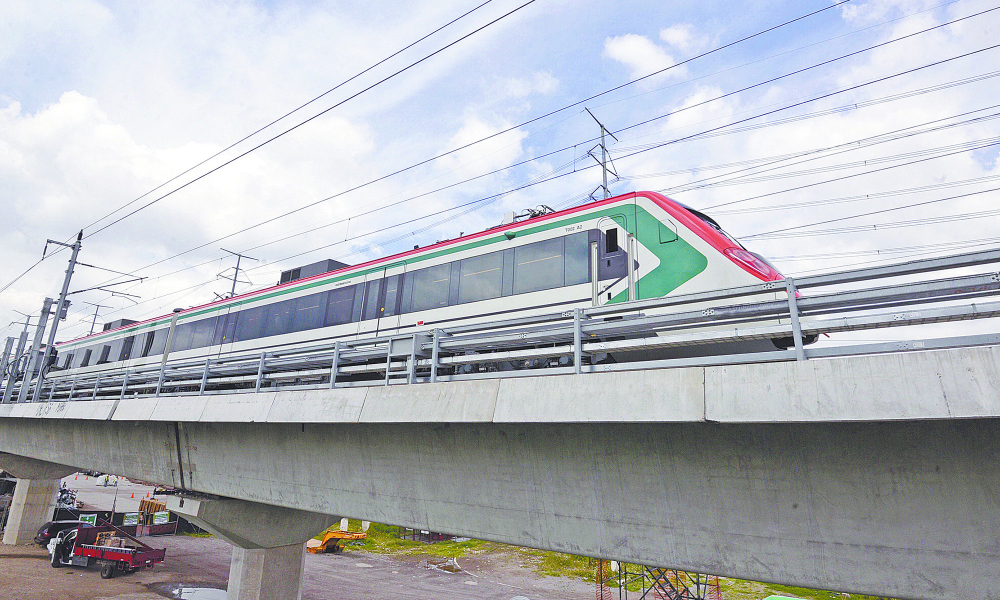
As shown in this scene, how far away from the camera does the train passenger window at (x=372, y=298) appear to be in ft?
43.5

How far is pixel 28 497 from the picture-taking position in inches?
1147

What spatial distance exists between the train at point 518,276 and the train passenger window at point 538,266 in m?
0.02

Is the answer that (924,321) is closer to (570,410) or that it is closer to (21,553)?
(570,410)

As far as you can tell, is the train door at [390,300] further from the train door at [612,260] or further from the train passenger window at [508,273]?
the train door at [612,260]

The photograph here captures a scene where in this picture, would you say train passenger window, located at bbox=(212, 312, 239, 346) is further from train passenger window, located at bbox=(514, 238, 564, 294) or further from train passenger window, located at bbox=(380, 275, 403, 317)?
train passenger window, located at bbox=(514, 238, 564, 294)

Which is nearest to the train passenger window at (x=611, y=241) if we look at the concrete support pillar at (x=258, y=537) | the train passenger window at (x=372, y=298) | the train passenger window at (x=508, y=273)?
the train passenger window at (x=508, y=273)

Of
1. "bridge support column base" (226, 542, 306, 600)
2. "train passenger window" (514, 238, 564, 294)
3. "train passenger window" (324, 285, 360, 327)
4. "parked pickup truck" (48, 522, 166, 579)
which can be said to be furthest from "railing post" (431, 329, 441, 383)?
"parked pickup truck" (48, 522, 166, 579)

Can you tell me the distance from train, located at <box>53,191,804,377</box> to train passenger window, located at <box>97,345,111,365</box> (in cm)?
1288

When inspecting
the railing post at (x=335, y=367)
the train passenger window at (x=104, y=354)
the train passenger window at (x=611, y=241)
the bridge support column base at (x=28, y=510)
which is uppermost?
the train passenger window at (x=611, y=241)

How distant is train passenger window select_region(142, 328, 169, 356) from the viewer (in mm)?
21156

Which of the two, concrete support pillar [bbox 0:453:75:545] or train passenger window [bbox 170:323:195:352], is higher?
train passenger window [bbox 170:323:195:352]

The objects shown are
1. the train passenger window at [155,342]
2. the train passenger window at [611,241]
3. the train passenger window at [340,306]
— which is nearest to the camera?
the train passenger window at [611,241]

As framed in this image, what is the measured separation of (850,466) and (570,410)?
8.47 ft

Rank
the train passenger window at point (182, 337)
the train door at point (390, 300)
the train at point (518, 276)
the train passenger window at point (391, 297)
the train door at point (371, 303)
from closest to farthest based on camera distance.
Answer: the train at point (518, 276) < the train door at point (390, 300) < the train passenger window at point (391, 297) < the train door at point (371, 303) < the train passenger window at point (182, 337)
